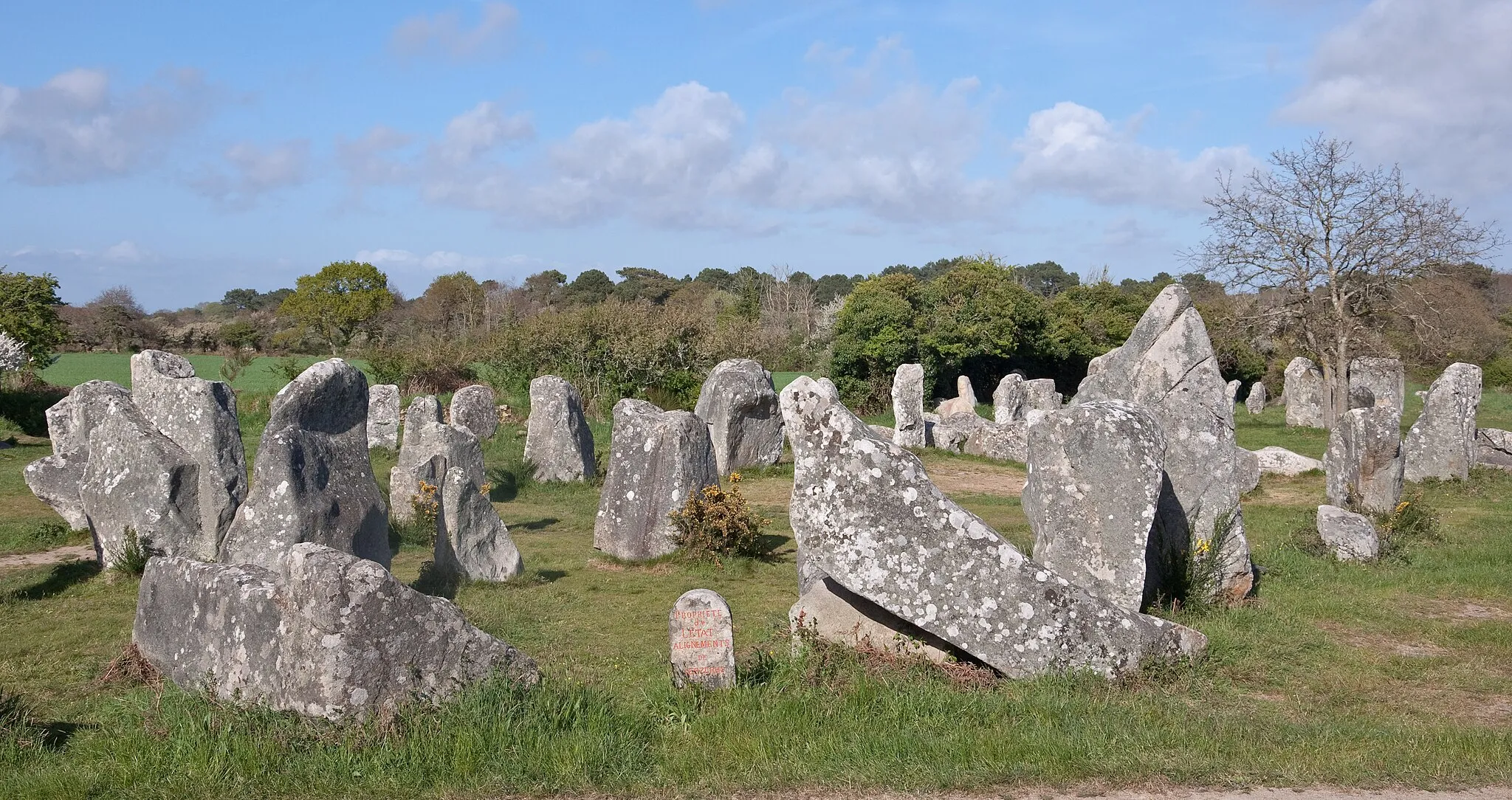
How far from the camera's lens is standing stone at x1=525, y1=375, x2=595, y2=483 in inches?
736

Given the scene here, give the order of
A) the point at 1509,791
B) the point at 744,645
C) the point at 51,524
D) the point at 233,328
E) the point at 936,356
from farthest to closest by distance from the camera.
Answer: the point at 233,328 < the point at 936,356 < the point at 51,524 < the point at 744,645 < the point at 1509,791

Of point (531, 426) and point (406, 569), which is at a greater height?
point (531, 426)

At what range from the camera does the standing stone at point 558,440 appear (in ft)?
61.4

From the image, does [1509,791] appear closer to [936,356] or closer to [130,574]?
[130,574]

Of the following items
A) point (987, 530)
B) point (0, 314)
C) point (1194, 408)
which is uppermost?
point (0, 314)

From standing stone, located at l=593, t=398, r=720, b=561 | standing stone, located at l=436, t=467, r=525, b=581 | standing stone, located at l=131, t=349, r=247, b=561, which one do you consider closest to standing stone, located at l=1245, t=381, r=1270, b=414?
standing stone, located at l=593, t=398, r=720, b=561

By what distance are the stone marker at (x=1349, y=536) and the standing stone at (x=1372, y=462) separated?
2236mm

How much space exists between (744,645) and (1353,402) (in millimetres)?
25123

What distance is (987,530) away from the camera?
6.77 metres

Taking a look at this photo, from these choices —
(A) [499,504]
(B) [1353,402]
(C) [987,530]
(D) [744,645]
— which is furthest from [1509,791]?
(B) [1353,402]

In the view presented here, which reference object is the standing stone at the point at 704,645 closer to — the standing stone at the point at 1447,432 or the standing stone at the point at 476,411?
the standing stone at the point at 1447,432

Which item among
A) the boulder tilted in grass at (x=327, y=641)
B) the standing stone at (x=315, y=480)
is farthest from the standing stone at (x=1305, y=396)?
the boulder tilted in grass at (x=327, y=641)

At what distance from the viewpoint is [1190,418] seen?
10.1 meters

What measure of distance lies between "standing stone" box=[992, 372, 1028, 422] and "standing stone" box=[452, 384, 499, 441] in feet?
45.0
